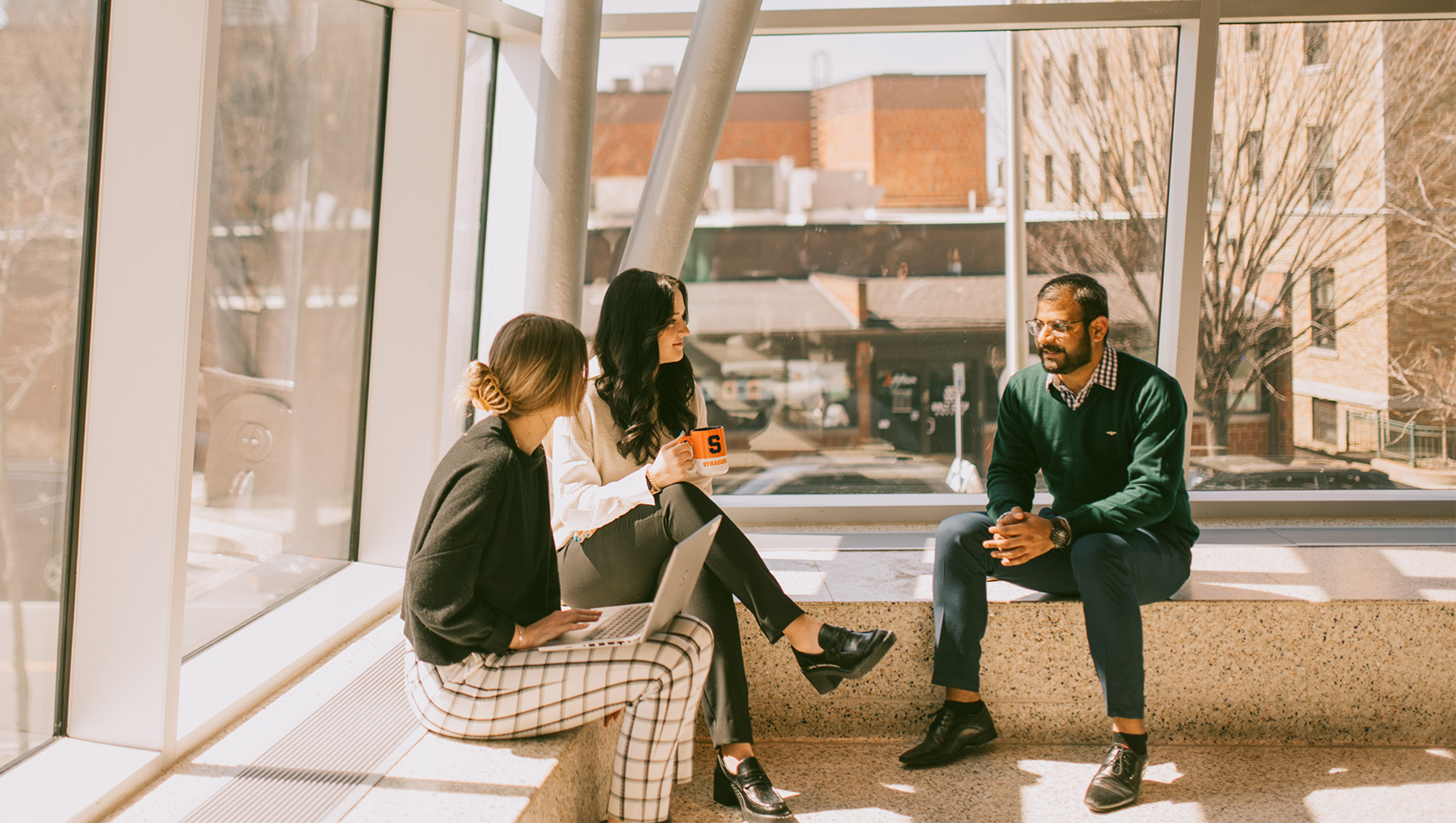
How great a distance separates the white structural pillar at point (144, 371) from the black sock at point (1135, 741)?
2.20 m

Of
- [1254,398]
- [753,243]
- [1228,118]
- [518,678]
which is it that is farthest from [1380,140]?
[518,678]

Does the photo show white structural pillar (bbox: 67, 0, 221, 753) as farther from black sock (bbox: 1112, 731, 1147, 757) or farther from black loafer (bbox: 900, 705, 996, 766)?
black sock (bbox: 1112, 731, 1147, 757)

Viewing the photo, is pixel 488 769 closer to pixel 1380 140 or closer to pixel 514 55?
pixel 514 55

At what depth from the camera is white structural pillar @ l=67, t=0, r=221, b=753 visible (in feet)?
6.16

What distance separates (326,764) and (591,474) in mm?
861

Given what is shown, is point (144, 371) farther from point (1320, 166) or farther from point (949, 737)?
point (1320, 166)

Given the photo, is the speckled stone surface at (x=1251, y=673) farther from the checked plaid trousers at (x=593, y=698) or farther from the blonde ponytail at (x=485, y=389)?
the blonde ponytail at (x=485, y=389)

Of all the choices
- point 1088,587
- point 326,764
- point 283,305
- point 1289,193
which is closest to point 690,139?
point 283,305

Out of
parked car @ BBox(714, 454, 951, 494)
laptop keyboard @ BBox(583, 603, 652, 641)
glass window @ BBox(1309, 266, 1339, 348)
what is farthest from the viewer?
parked car @ BBox(714, 454, 951, 494)

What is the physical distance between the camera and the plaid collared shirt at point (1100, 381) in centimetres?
267

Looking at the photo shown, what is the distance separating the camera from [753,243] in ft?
14.5

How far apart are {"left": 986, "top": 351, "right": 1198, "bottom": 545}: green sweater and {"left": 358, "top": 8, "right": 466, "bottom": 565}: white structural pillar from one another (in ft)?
6.11

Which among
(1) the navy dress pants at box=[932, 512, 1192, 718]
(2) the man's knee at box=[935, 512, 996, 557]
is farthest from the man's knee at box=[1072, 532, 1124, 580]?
(2) the man's knee at box=[935, 512, 996, 557]

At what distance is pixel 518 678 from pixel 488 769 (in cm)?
18
